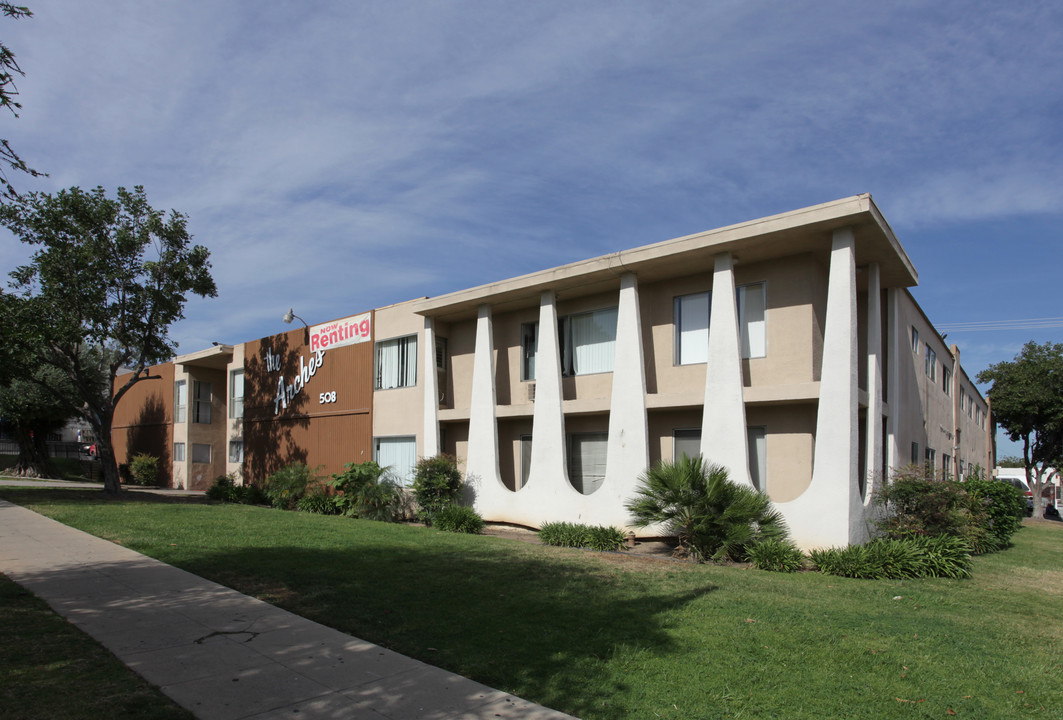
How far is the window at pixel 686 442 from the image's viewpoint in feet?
50.6

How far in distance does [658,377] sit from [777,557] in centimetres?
527

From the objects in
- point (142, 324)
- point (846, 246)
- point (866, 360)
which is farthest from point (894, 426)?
point (142, 324)

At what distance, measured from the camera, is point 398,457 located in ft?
69.4

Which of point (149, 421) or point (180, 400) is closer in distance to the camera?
point (180, 400)

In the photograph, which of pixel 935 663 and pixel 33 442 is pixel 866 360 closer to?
pixel 935 663

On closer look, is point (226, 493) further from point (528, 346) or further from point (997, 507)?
point (997, 507)

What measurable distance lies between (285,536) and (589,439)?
747cm

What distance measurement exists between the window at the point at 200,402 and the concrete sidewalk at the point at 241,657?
24242mm

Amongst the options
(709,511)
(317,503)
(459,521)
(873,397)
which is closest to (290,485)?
(317,503)

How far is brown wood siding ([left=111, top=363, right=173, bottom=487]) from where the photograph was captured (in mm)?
34250

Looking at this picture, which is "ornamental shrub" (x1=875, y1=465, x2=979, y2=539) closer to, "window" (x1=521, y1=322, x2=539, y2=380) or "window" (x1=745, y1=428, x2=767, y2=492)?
"window" (x1=745, y1=428, x2=767, y2=492)

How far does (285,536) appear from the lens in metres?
14.8

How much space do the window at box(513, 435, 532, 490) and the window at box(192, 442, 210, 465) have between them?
20572 millimetres

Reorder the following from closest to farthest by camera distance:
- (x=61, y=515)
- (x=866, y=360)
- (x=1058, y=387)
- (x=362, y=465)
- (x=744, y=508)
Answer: (x=744, y=508) < (x=866, y=360) < (x=61, y=515) < (x=362, y=465) < (x=1058, y=387)
